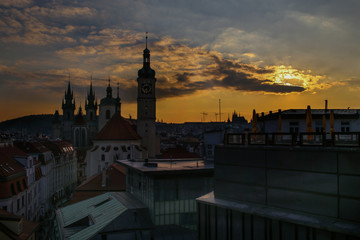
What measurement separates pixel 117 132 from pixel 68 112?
311ft

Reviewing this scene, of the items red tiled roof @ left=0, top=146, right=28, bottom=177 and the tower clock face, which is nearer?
red tiled roof @ left=0, top=146, right=28, bottom=177

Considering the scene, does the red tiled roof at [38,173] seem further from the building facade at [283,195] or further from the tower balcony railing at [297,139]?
the tower balcony railing at [297,139]

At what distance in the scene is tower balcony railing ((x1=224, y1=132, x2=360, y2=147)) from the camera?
17203mm

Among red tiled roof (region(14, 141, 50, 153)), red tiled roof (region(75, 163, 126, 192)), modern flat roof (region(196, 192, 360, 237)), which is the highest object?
red tiled roof (region(14, 141, 50, 153))

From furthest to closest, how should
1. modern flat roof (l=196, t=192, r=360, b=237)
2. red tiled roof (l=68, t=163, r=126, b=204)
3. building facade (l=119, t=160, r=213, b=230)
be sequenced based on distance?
red tiled roof (l=68, t=163, r=126, b=204)
building facade (l=119, t=160, r=213, b=230)
modern flat roof (l=196, t=192, r=360, b=237)

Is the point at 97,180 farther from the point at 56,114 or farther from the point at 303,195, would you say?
the point at 56,114

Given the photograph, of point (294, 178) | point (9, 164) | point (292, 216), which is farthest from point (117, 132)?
point (292, 216)

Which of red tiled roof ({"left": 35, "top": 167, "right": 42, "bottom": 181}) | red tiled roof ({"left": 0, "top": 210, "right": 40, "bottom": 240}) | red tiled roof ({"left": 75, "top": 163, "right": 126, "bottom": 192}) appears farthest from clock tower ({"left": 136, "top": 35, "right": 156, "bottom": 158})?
red tiled roof ({"left": 0, "top": 210, "right": 40, "bottom": 240})

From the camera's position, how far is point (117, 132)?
81938 millimetres

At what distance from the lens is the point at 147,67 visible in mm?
88812

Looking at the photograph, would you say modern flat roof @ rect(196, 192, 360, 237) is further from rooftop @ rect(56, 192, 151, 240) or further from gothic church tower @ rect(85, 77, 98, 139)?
gothic church tower @ rect(85, 77, 98, 139)

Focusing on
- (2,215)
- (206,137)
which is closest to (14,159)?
(2,215)

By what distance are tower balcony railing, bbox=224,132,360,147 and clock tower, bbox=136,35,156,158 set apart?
6568 centimetres

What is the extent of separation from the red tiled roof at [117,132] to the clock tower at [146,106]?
375cm
